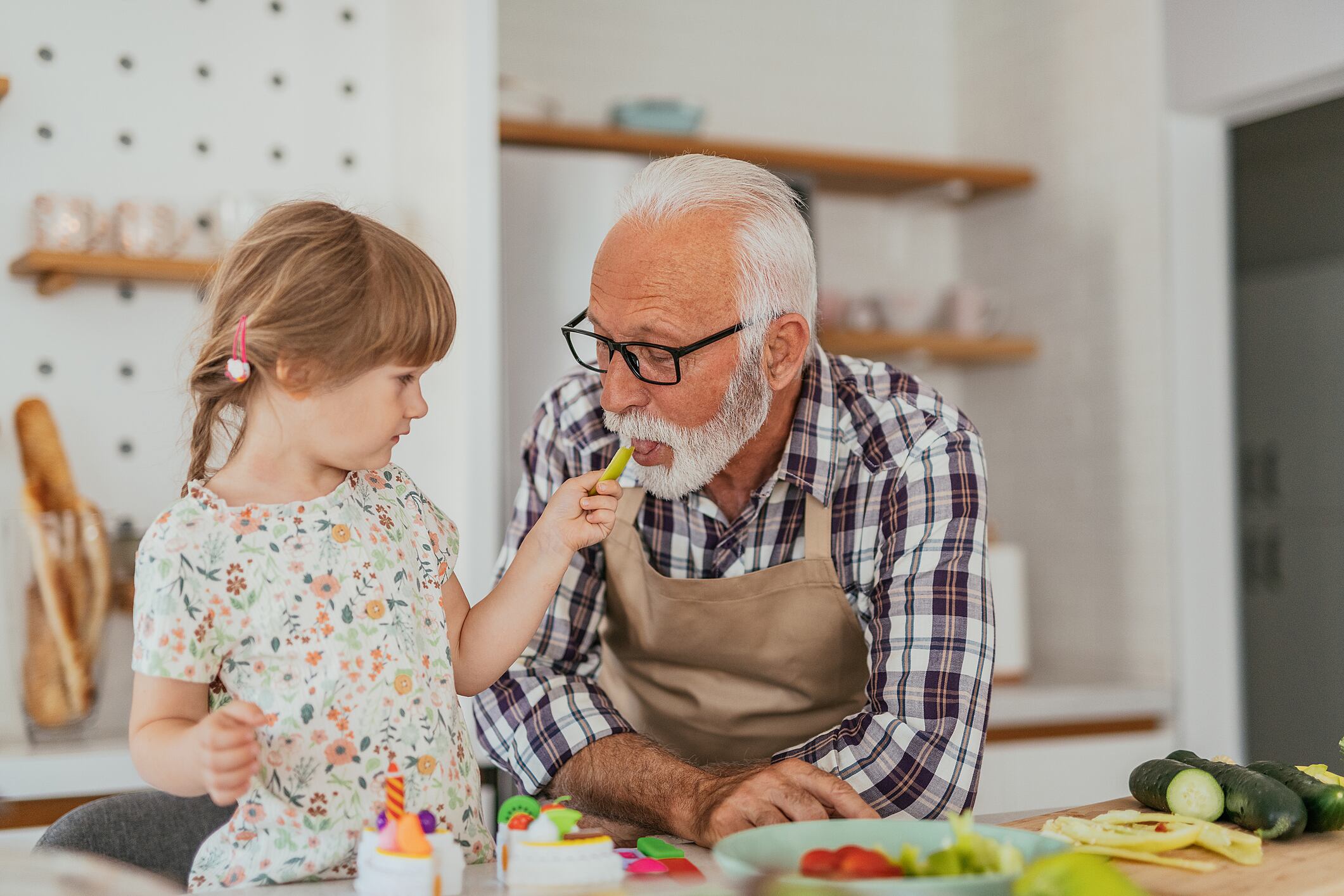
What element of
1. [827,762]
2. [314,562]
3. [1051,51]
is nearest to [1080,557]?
[1051,51]

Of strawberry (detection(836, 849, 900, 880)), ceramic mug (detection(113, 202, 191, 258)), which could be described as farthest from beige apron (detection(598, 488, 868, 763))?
ceramic mug (detection(113, 202, 191, 258))

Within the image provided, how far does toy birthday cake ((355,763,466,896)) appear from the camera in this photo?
947 millimetres

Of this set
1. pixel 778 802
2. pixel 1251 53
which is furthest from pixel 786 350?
pixel 1251 53

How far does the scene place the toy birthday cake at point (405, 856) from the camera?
0.95m

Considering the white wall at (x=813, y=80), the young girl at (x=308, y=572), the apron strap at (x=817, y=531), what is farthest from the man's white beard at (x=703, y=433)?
the white wall at (x=813, y=80)

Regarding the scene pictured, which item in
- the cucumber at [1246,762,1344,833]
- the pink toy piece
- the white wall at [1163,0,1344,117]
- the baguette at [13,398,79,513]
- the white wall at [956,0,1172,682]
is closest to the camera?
the pink toy piece

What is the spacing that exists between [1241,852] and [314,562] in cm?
85

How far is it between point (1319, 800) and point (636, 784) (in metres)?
0.68

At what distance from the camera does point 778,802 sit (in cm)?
121

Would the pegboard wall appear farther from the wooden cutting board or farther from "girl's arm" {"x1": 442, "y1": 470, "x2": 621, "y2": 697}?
the wooden cutting board

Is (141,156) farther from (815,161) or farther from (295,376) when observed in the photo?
(295,376)

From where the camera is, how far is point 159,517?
3.67 ft

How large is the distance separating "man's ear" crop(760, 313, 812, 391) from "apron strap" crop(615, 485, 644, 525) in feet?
0.75

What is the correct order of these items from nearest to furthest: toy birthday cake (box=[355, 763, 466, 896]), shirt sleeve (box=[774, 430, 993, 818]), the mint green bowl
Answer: the mint green bowl → toy birthday cake (box=[355, 763, 466, 896]) → shirt sleeve (box=[774, 430, 993, 818])
